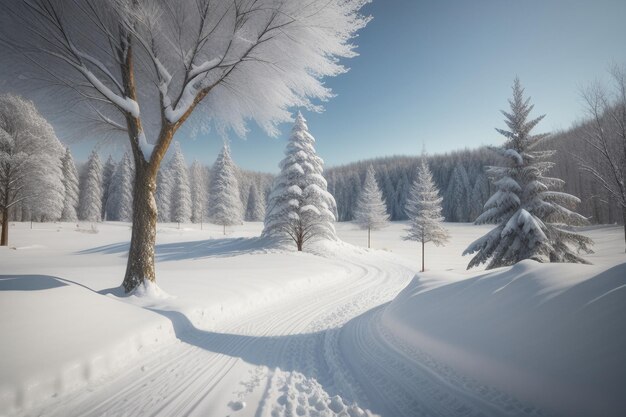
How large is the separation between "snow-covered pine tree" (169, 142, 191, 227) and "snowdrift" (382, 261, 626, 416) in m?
43.1

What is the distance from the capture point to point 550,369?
218 cm

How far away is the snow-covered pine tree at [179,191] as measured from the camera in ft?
132

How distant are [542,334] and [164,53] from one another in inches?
316

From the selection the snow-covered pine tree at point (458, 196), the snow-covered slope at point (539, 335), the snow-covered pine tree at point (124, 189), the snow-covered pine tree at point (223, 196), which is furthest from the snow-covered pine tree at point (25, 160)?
the snow-covered pine tree at point (458, 196)

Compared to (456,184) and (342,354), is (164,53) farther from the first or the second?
(456,184)

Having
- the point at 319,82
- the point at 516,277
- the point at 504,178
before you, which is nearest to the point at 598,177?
the point at 504,178

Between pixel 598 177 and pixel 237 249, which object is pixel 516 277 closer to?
pixel 598 177

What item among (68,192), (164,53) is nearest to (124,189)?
(68,192)

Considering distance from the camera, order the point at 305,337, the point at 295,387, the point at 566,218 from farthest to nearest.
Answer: the point at 566,218
the point at 305,337
the point at 295,387

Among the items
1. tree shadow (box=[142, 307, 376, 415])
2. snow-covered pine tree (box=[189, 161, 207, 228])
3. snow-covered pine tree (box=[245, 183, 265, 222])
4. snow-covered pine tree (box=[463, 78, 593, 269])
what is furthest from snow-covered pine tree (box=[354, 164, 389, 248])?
snow-covered pine tree (box=[245, 183, 265, 222])

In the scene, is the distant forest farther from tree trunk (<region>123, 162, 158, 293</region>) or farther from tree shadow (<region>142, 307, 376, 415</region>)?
tree trunk (<region>123, 162, 158, 293</region>)

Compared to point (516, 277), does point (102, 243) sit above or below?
below

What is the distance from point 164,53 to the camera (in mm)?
5539

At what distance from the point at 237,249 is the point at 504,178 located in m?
16.0
